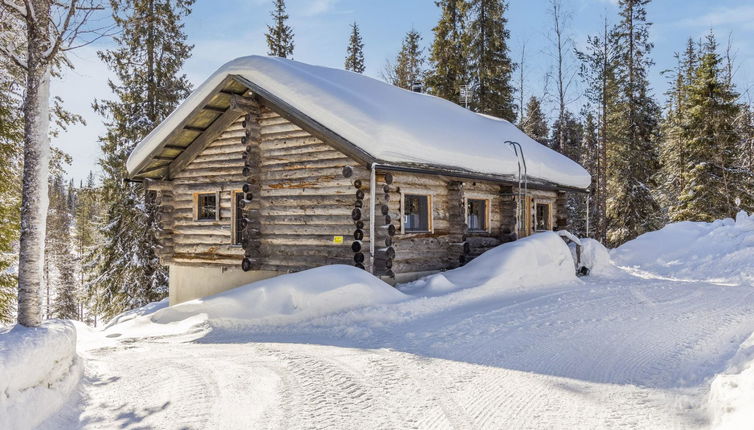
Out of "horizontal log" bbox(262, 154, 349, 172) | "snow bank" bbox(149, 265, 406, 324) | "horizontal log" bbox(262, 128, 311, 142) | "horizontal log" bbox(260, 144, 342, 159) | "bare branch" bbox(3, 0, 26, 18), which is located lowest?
"snow bank" bbox(149, 265, 406, 324)

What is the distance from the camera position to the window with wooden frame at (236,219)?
14.3m

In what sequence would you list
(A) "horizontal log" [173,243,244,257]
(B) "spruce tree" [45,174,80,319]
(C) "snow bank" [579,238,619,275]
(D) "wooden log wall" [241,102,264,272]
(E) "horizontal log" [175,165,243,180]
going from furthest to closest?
(B) "spruce tree" [45,174,80,319], (C) "snow bank" [579,238,619,275], (E) "horizontal log" [175,165,243,180], (A) "horizontal log" [173,243,244,257], (D) "wooden log wall" [241,102,264,272]

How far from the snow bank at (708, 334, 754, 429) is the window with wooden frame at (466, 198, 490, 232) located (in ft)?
36.2

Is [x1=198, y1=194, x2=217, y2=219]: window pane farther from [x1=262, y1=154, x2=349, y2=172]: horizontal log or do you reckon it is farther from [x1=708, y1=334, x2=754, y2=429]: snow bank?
[x1=708, y1=334, x2=754, y2=429]: snow bank

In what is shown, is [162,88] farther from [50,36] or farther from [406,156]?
[50,36]

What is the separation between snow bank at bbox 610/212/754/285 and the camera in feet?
54.1

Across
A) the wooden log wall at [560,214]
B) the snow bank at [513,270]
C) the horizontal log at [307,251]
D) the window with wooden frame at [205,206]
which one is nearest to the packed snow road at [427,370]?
the snow bank at [513,270]

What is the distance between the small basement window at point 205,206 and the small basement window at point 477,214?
7.66 metres

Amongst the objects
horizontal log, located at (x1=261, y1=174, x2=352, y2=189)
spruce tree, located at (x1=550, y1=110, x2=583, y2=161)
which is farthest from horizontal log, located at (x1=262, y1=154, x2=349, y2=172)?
spruce tree, located at (x1=550, y1=110, x2=583, y2=161)

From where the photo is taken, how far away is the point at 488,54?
27.3 meters

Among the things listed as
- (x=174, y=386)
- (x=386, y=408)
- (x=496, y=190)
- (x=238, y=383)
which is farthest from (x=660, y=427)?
(x=496, y=190)

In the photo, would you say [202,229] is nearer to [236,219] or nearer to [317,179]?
[236,219]

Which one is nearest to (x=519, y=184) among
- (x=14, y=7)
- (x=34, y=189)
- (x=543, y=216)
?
(x=543, y=216)

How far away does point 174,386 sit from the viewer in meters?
5.82
